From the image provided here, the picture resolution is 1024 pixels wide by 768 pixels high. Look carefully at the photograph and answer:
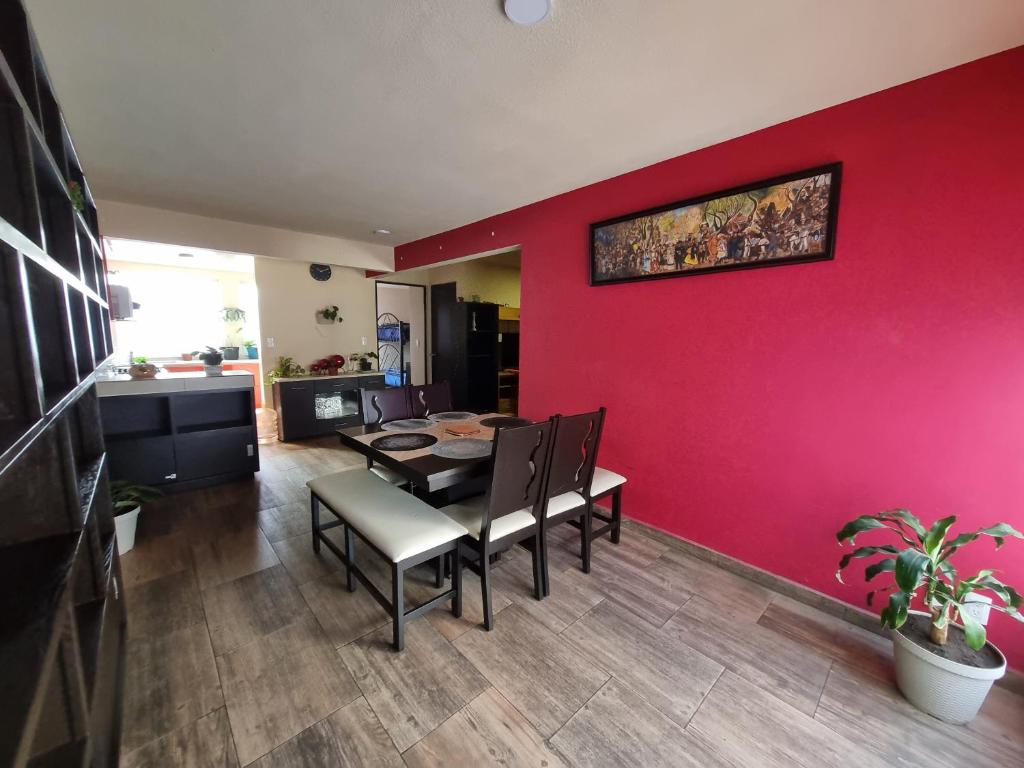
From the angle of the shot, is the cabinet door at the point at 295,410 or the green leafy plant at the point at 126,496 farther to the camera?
the cabinet door at the point at 295,410

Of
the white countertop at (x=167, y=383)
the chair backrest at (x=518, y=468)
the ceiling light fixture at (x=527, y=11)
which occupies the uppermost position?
the ceiling light fixture at (x=527, y=11)

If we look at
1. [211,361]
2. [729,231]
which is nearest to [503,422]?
[729,231]

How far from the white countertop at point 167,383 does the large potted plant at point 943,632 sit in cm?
425

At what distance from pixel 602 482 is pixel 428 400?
4.60 ft

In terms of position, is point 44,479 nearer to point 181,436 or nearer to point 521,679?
point 521,679

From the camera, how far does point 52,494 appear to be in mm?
1074

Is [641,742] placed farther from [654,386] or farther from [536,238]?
[536,238]

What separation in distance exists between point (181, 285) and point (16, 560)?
711cm

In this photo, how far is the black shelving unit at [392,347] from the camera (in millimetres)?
6035

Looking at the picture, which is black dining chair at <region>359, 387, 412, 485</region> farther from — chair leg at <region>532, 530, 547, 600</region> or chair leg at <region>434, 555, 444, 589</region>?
chair leg at <region>532, 530, 547, 600</region>

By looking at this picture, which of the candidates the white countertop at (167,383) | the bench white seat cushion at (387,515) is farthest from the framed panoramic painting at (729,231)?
the white countertop at (167,383)

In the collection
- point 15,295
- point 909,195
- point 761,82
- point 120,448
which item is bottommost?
point 120,448

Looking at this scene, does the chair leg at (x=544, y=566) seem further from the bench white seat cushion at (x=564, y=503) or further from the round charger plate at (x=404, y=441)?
the round charger plate at (x=404, y=441)

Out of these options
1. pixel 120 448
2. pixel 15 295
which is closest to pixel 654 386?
pixel 15 295
